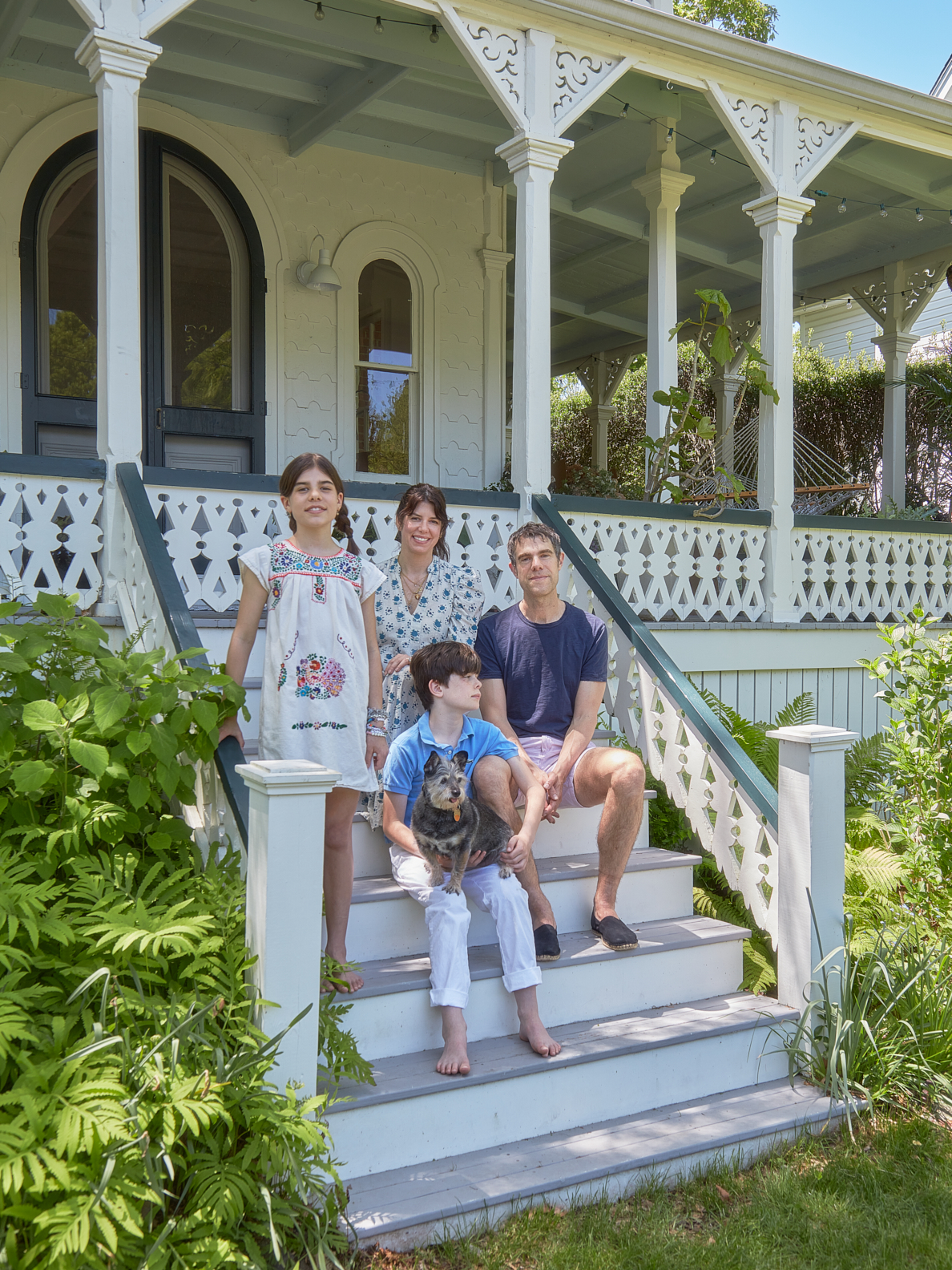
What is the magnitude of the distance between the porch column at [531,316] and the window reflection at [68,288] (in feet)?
10.0

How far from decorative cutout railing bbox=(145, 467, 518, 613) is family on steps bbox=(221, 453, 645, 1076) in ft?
3.99

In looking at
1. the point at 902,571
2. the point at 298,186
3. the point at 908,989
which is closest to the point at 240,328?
the point at 298,186

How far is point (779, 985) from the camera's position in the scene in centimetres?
397

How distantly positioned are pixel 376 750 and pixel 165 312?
5202mm

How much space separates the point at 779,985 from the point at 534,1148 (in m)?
1.26

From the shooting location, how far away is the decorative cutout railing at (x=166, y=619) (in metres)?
3.30

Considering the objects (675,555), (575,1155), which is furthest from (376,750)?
(675,555)

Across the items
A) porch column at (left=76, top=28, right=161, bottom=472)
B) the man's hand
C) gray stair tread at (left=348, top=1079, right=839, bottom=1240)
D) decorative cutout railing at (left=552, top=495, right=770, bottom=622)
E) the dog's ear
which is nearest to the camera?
gray stair tread at (left=348, top=1079, right=839, bottom=1240)

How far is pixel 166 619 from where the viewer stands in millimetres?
4066

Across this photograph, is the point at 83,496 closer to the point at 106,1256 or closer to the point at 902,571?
the point at 106,1256

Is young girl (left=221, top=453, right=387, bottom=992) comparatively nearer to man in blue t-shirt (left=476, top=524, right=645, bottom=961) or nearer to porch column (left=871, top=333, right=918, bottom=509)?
man in blue t-shirt (left=476, top=524, right=645, bottom=961)

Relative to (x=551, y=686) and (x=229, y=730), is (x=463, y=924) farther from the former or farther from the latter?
(x=551, y=686)

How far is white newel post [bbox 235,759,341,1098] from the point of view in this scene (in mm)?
2711

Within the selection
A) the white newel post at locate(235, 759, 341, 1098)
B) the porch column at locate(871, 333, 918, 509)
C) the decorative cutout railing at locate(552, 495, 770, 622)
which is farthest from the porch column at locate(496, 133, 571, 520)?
the porch column at locate(871, 333, 918, 509)
